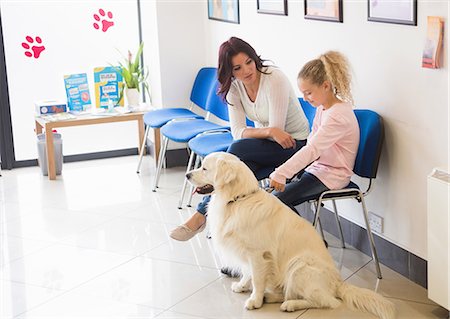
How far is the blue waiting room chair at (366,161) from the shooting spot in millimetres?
3529

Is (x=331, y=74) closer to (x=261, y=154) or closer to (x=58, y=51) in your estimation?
(x=261, y=154)

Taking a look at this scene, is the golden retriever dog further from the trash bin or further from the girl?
the trash bin

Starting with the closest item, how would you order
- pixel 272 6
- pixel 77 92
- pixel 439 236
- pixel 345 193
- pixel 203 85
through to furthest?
pixel 439 236 → pixel 345 193 → pixel 272 6 → pixel 203 85 → pixel 77 92

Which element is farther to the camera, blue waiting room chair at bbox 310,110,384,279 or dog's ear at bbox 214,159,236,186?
blue waiting room chair at bbox 310,110,384,279

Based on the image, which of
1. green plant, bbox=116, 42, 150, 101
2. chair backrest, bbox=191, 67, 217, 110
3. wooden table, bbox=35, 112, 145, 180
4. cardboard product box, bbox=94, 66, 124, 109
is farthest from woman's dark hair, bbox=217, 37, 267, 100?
cardboard product box, bbox=94, 66, 124, 109

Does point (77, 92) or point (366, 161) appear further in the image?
point (77, 92)

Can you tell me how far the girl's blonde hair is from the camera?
3.50 meters

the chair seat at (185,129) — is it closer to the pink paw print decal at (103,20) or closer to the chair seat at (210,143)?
the chair seat at (210,143)

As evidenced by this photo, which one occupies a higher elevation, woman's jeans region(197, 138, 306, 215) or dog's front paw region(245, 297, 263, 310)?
woman's jeans region(197, 138, 306, 215)

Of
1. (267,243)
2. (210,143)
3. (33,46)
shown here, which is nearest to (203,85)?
(210,143)

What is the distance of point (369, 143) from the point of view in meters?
3.54

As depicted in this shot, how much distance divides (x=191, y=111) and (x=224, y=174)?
2411 millimetres

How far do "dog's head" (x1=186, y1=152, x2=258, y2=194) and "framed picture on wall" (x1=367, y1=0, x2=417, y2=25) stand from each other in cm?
97

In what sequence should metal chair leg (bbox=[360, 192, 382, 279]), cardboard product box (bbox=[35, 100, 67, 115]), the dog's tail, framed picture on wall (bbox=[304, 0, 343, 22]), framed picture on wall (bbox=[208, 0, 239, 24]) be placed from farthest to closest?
cardboard product box (bbox=[35, 100, 67, 115]) < framed picture on wall (bbox=[208, 0, 239, 24]) < framed picture on wall (bbox=[304, 0, 343, 22]) < metal chair leg (bbox=[360, 192, 382, 279]) < the dog's tail
